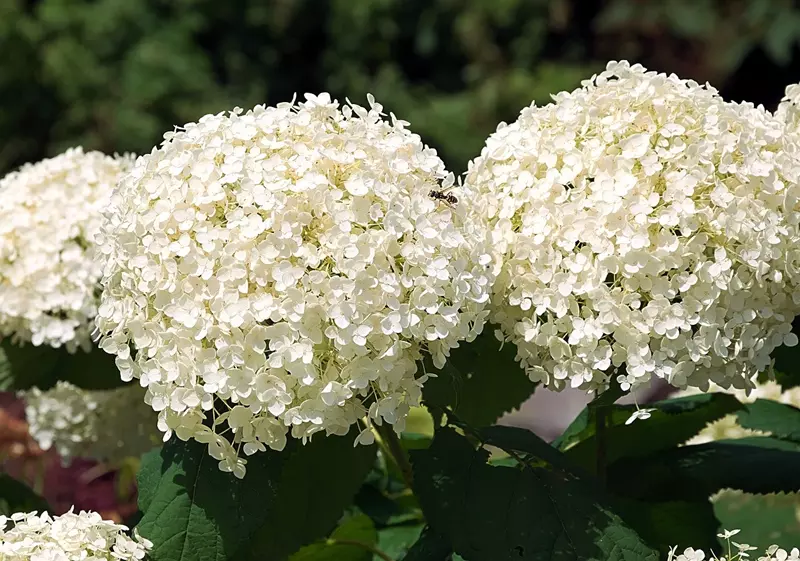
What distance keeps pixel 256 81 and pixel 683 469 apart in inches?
242

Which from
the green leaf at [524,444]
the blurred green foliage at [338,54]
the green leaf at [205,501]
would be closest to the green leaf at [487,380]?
the green leaf at [524,444]

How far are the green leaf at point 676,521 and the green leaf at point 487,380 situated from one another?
0.18 metres

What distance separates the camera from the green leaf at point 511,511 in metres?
1.05

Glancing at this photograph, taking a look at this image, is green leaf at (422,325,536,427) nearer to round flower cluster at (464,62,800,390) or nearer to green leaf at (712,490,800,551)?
round flower cluster at (464,62,800,390)

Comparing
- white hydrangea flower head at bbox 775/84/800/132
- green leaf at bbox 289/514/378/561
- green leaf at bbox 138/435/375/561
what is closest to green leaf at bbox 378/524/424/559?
green leaf at bbox 289/514/378/561

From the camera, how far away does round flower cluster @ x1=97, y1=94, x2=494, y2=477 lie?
38.6 inches

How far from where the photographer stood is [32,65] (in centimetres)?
675

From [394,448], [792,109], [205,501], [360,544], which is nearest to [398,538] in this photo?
[360,544]

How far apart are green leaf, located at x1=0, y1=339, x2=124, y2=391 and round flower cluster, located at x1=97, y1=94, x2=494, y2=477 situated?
1.33 feet

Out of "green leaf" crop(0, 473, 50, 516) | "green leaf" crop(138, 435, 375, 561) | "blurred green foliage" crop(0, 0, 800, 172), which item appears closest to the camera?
"green leaf" crop(138, 435, 375, 561)

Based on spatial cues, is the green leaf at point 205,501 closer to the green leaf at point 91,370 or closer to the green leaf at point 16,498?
the green leaf at point 91,370

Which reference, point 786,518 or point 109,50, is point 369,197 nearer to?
point 786,518

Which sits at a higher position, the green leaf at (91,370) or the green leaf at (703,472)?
the green leaf at (91,370)

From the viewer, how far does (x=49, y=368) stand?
1487 millimetres
